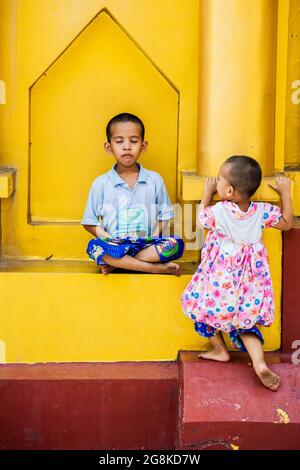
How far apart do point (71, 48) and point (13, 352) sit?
62.9 inches

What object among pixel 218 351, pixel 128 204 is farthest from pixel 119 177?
pixel 218 351

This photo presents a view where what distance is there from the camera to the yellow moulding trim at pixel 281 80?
3979 mm

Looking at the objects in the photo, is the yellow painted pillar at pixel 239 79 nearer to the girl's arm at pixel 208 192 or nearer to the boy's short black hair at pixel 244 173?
the girl's arm at pixel 208 192

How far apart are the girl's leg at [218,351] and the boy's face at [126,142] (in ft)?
3.24

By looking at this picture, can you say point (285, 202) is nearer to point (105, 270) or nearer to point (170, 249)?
point (170, 249)

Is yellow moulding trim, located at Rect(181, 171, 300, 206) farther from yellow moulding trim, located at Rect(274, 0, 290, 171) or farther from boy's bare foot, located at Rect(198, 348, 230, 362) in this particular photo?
boy's bare foot, located at Rect(198, 348, 230, 362)

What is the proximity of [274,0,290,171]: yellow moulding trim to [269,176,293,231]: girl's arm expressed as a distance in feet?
0.93

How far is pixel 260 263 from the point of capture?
362cm

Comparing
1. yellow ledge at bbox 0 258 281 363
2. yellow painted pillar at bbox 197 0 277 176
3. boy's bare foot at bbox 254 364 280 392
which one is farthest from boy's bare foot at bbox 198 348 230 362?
yellow painted pillar at bbox 197 0 277 176

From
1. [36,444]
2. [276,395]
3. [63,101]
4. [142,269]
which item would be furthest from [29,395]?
[63,101]

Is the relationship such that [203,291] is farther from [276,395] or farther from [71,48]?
[71,48]

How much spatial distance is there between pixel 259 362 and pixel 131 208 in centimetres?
106

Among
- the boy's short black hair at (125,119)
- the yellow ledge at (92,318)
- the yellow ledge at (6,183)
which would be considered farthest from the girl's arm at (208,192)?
the yellow ledge at (6,183)

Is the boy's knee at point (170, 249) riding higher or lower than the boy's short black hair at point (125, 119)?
lower
